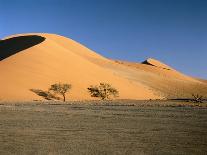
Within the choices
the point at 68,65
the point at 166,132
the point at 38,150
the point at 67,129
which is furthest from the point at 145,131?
the point at 68,65

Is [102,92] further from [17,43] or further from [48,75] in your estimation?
[17,43]

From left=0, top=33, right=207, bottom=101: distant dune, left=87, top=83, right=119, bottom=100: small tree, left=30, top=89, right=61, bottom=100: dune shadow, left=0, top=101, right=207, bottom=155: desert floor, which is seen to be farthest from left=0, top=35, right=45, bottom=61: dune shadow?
left=0, top=101, right=207, bottom=155: desert floor

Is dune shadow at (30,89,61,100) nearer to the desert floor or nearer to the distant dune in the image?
the distant dune

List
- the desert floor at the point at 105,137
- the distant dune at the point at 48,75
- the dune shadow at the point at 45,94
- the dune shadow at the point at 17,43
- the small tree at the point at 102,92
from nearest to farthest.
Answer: the desert floor at the point at 105,137 < the dune shadow at the point at 45,94 < the distant dune at the point at 48,75 < the small tree at the point at 102,92 < the dune shadow at the point at 17,43

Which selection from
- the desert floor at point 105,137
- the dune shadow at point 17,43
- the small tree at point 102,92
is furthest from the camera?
the dune shadow at point 17,43

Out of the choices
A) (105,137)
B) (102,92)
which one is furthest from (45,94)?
(105,137)

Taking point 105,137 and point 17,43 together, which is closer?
point 105,137

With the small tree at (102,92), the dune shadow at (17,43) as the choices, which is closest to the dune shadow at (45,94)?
the small tree at (102,92)

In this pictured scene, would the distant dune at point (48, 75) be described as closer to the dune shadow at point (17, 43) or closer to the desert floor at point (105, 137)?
the dune shadow at point (17, 43)

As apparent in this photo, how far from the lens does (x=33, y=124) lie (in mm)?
16219

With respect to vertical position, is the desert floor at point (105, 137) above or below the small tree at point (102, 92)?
below

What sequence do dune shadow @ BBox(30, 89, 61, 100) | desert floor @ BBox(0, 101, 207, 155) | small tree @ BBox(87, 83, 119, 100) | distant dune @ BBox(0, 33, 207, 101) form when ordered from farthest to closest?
small tree @ BBox(87, 83, 119, 100), distant dune @ BBox(0, 33, 207, 101), dune shadow @ BBox(30, 89, 61, 100), desert floor @ BBox(0, 101, 207, 155)

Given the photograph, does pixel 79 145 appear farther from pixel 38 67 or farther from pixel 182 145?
pixel 38 67

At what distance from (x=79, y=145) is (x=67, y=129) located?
3.47m
